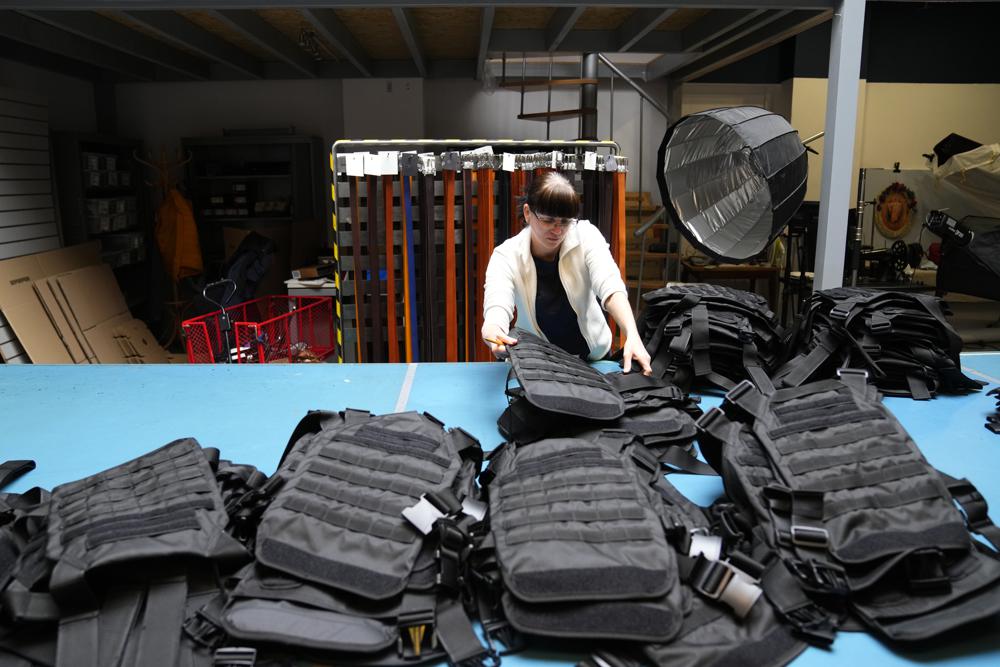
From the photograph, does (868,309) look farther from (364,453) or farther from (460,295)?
(460,295)

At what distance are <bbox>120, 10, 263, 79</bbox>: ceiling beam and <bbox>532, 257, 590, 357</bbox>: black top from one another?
154 inches

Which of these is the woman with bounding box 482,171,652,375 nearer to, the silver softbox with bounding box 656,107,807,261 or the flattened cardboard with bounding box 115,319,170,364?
the silver softbox with bounding box 656,107,807,261

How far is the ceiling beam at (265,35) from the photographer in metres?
5.03

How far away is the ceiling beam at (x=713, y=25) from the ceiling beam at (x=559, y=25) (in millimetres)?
1003

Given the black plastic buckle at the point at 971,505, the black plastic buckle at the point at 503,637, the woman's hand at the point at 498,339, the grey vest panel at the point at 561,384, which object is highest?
the woman's hand at the point at 498,339

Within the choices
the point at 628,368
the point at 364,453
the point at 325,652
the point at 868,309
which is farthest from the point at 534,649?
the point at 868,309

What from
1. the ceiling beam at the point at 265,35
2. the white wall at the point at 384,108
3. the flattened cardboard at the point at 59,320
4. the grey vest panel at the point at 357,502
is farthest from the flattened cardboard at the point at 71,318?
the grey vest panel at the point at 357,502

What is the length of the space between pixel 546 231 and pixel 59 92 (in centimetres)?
685

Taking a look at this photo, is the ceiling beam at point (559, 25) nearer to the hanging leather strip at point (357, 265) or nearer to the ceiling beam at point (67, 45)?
the hanging leather strip at point (357, 265)

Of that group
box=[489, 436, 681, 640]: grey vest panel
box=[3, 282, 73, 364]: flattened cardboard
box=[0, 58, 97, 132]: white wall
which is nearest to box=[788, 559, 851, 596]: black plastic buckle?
box=[489, 436, 681, 640]: grey vest panel

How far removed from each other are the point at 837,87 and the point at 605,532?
2807mm

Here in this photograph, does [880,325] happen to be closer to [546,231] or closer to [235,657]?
[546,231]

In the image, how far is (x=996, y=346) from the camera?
251 inches

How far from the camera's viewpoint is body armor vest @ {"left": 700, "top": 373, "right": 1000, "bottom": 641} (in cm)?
111
